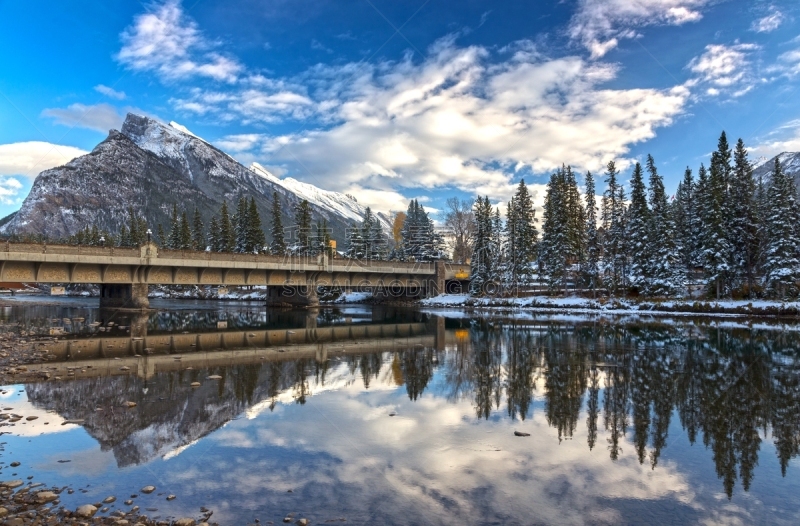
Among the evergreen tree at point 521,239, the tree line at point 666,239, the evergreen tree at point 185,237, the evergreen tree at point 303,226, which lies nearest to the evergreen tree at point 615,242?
the tree line at point 666,239

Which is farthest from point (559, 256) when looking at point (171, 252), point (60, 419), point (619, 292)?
point (60, 419)

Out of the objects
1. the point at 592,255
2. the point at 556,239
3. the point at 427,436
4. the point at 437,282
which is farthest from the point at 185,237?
the point at 427,436

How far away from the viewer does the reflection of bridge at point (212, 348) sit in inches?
872

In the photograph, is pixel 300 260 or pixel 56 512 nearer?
pixel 56 512

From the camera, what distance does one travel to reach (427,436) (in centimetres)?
1288

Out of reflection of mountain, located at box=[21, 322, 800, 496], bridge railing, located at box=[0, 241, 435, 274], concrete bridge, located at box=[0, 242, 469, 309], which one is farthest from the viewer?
concrete bridge, located at box=[0, 242, 469, 309]

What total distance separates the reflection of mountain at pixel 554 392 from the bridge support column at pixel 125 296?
41379mm

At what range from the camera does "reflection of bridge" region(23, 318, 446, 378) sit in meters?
22.1

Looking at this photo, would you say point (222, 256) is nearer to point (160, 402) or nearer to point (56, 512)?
point (160, 402)

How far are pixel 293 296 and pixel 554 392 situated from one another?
218ft

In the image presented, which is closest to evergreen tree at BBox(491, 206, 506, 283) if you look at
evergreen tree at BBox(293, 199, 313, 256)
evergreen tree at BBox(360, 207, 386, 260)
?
evergreen tree at BBox(360, 207, 386, 260)

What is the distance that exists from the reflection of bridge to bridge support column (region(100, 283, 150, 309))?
26507 millimetres

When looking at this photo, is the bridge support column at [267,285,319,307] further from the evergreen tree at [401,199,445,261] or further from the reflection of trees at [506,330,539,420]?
the reflection of trees at [506,330,539,420]

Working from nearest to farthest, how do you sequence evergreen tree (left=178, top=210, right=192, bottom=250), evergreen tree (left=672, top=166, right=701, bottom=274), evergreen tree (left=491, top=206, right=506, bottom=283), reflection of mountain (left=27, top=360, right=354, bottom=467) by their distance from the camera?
reflection of mountain (left=27, top=360, right=354, bottom=467) < evergreen tree (left=672, top=166, right=701, bottom=274) < evergreen tree (left=491, top=206, right=506, bottom=283) < evergreen tree (left=178, top=210, right=192, bottom=250)
